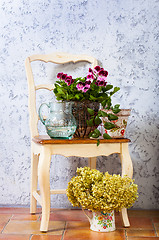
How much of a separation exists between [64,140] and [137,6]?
1.06 m

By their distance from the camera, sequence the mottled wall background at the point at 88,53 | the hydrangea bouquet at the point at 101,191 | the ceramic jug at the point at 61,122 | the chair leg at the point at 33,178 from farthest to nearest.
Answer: the mottled wall background at the point at 88,53 < the chair leg at the point at 33,178 < the ceramic jug at the point at 61,122 < the hydrangea bouquet at the point at 101,191

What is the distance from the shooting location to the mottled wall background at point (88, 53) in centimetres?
219

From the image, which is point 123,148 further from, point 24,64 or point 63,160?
point 24,64

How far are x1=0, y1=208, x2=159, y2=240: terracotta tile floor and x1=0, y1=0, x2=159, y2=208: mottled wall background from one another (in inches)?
5.7

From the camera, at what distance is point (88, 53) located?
2.19 m

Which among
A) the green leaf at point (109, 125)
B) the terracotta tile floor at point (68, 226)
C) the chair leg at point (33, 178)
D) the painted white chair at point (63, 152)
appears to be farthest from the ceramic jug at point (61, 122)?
the terracotta tile floor at point (68, 226)

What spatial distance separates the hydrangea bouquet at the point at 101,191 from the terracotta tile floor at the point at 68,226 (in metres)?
0.14

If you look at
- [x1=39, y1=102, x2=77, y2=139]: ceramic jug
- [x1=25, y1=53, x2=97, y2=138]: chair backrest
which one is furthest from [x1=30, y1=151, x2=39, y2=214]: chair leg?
[x1=39, y1=102, x2=77, y2=139]: ceramic jug

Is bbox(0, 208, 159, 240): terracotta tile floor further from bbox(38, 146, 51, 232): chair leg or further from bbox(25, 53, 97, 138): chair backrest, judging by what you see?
bbox(25, 53, 97, 138): chair backrest

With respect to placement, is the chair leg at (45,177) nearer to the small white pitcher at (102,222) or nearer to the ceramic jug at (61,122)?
the ceramic jug at (61,122)

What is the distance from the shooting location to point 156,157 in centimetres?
219

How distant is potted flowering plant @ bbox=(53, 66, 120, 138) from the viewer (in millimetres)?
1774

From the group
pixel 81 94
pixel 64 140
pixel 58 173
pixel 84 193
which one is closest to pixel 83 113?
pixel 81 94

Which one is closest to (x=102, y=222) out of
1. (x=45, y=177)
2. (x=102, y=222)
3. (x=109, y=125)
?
(x=102, y=222)
